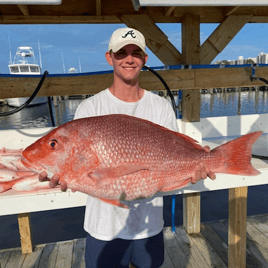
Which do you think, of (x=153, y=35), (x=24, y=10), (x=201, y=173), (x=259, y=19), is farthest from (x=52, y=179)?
(x=259, y=19)

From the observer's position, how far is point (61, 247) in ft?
13.3

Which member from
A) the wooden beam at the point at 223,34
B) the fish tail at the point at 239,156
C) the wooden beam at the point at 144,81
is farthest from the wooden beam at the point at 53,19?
the fish tail at the point at 239,156

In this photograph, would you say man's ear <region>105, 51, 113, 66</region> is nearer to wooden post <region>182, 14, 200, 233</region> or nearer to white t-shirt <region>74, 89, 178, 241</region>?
white t-shirt <region>74, 89, 178, 241</region>

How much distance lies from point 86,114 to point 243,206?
2452 millimetres

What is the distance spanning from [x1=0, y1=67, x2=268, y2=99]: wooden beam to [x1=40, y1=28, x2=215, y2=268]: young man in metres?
1.11

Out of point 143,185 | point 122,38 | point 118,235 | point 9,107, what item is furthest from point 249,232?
point 9,107

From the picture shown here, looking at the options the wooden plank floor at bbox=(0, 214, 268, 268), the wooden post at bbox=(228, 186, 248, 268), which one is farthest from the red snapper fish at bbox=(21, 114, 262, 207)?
the wooden plank floor at bbox=(0, 214, 268, 268)

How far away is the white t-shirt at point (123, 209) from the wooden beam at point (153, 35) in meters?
1.70

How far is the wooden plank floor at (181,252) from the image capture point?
3.59 m

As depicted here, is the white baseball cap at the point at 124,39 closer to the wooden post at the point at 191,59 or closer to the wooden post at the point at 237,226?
the wooden post at the point at 191,59

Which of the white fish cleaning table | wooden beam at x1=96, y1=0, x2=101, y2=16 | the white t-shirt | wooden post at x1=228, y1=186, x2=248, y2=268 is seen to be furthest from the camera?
wooden post at x1=228, y1=186, x2=248, y2=268

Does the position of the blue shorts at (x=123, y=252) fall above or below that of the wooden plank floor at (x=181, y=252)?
above

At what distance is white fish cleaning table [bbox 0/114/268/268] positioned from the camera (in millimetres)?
2045

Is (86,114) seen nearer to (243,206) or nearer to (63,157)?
(63,157)
